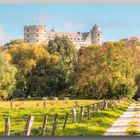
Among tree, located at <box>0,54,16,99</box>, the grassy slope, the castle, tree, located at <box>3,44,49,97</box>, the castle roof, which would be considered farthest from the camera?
tree, located at <box>3,44,49,97</box>

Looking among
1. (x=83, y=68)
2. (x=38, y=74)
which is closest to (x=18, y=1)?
(x=83, y=68)

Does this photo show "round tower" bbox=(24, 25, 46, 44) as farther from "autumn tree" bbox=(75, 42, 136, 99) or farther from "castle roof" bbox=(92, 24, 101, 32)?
"autumn tree" bbox=(75, 42, 136, 99)

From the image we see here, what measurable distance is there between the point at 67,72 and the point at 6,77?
6528 millimetres

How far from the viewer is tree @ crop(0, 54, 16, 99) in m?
40.6

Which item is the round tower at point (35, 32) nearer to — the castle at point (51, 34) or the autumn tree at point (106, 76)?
the castle at point (51, 34)

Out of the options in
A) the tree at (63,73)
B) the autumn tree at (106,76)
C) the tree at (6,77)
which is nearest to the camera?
the autumn tree at (106,76)

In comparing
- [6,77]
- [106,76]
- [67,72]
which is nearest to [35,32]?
[106,76]

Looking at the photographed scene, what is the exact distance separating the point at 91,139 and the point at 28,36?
7.54 meters

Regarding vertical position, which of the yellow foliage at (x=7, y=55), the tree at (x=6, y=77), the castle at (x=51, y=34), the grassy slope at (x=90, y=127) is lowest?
the grassy slope at (x=90, y=127)

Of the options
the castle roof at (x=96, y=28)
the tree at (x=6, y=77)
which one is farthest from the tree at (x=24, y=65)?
the castle roof at (x=96, y=28)

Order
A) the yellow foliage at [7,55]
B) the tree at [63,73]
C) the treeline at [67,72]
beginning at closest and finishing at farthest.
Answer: the treeline at [67,72] → the yellow foliage at [7,55] → the tree at [63,73]

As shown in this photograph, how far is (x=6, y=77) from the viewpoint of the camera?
4100cm

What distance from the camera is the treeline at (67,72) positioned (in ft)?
123

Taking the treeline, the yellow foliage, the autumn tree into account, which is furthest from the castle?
the autumn tree
